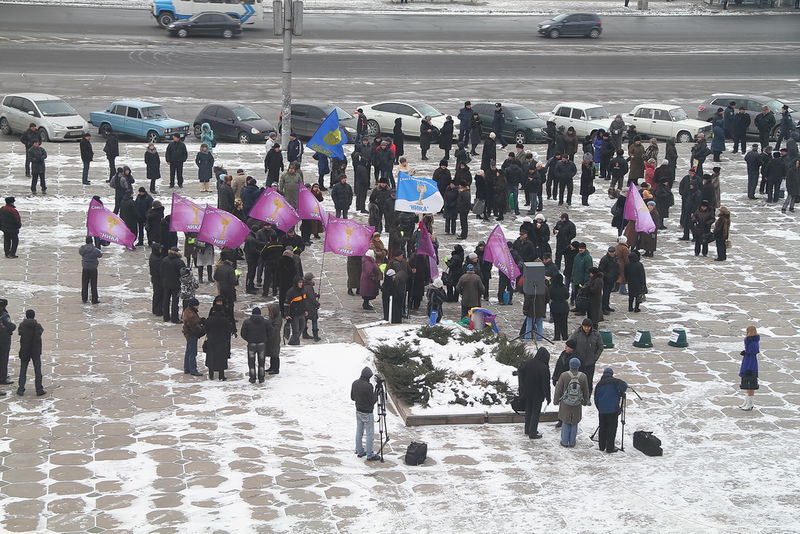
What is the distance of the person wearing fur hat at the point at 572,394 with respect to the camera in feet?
58.4

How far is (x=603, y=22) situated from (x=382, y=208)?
3984 cm

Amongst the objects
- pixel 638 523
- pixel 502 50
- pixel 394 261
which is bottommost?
pixel 638 523

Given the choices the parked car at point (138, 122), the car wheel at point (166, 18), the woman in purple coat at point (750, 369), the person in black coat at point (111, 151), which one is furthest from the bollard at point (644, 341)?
the car wheel at point (166, 18)

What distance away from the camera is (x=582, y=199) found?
32.7 meters

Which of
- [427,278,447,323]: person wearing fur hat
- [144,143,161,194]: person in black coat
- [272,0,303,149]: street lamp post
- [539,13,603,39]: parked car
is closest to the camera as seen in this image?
[427,278,447,323]: person wearing fur hat

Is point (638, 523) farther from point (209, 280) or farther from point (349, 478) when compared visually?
point (209, 280)

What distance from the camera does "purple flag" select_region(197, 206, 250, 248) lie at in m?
24.5

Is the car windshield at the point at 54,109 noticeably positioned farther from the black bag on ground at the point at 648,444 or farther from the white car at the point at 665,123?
the black bag on ground at the point at 648,444

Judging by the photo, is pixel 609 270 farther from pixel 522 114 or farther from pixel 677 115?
pixel 677 115

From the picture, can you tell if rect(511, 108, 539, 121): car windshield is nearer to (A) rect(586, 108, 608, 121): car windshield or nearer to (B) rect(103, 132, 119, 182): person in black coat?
(A) rect(586, 108, 608, 121): car windshield

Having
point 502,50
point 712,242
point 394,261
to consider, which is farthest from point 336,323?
point 502,50

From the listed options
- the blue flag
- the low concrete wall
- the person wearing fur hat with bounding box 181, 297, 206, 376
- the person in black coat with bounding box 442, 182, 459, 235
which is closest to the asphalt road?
the blue flag

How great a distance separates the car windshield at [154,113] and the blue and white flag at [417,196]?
1529 centimetres

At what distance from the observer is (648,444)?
1783 cm
